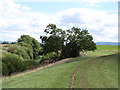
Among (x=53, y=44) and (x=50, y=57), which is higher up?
(x=53, y=44)

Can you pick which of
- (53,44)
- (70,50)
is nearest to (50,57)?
(53,44)

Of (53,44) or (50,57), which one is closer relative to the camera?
(53,44)

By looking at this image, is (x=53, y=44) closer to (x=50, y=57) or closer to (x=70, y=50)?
(x=50, y=57)

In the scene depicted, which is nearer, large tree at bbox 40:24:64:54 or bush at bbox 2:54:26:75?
bush at bbox 2:54:26:75

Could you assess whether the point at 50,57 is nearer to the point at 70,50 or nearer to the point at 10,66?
the point at 70,50

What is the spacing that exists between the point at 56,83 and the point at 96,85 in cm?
232

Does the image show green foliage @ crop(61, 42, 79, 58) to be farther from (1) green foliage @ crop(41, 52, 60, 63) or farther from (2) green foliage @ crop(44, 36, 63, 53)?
(1) green foliage @ crop(41, 52, 60, 63)

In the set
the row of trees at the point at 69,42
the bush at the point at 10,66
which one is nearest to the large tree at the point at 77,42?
the row of trees at the point at 69,42

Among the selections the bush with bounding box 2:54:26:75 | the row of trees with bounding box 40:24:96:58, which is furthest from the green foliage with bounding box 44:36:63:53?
the bush with bounding box 2:54:26:75

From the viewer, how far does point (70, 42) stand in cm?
3894

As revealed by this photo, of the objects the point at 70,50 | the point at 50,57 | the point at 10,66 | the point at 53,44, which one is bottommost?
the point at 50,57

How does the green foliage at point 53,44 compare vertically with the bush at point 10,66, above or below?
above

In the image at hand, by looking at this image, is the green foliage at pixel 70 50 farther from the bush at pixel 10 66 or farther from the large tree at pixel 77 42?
the bush at pixel 10 66

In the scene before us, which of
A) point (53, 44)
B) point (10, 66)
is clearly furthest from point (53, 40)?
point (10, 66)
